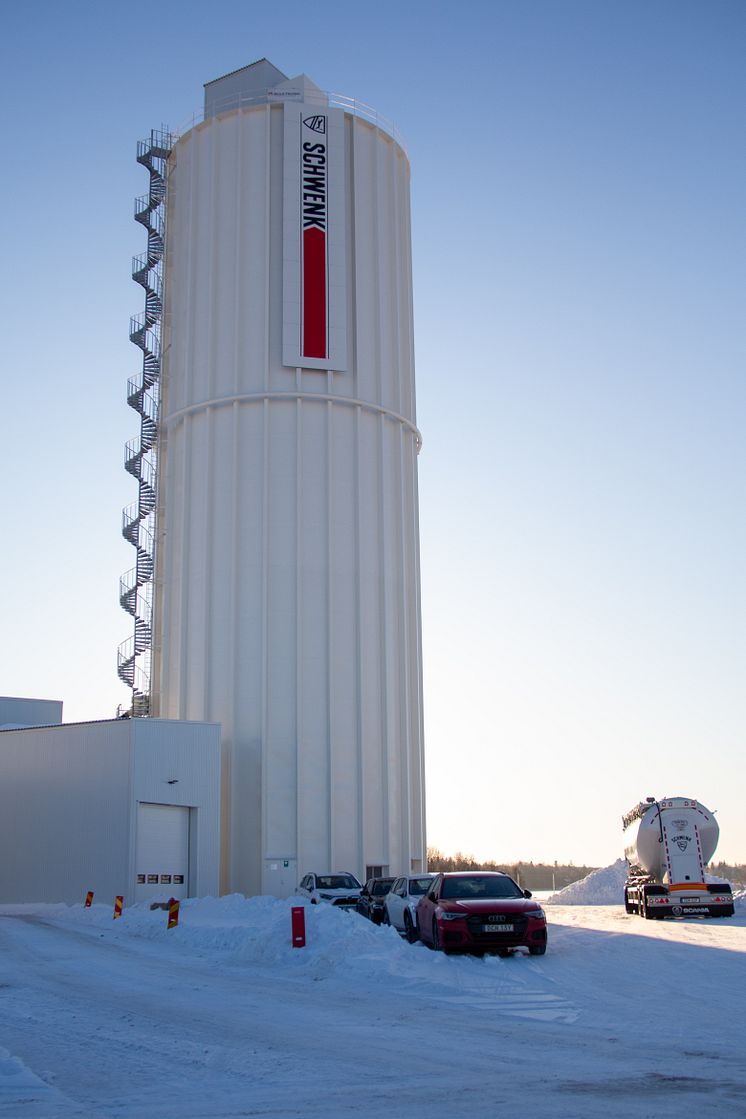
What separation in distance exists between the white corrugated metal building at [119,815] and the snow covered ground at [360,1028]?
14626 mm

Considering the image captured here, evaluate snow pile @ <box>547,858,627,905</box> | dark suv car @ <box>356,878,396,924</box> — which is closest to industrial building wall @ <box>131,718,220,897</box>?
dark suv car @ <box>356,878,396,924</box>

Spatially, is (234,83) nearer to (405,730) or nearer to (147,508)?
(147,508)

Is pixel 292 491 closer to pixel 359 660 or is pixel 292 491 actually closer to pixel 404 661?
pixel 359 660

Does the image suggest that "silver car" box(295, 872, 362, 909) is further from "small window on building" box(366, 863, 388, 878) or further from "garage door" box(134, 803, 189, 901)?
"small window on building" box(366, 863, 388, 878)

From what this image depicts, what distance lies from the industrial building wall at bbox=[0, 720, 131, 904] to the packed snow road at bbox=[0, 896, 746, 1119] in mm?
15097

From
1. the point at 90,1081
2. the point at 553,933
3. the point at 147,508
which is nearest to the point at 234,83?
the point at 147,508

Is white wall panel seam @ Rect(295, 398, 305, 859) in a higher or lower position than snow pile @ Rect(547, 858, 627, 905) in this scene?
higher

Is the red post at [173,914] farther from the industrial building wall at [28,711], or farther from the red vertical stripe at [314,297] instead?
the industrial building wall at [28,711]

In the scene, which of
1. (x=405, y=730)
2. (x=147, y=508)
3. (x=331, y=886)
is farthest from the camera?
(x=147, y=508)

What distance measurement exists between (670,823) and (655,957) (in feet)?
48.4

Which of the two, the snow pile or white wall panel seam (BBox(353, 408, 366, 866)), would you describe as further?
the snow pile

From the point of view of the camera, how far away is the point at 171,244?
2098 inches

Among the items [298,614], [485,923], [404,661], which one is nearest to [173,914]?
[485,923]

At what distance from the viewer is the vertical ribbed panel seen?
4266 cm
